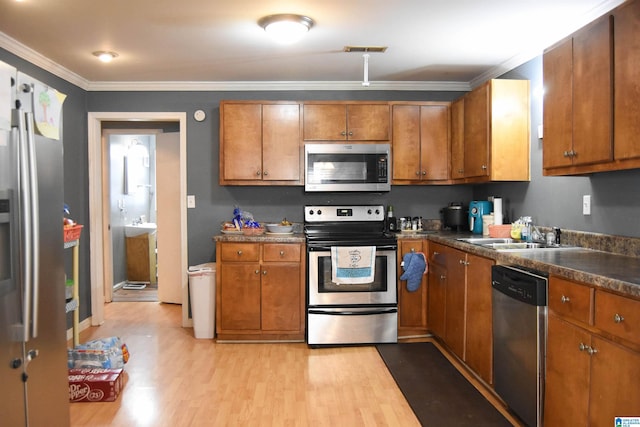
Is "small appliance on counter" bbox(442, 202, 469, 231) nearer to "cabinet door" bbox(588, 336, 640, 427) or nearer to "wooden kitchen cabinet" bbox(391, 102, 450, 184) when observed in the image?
"wooden kitchen cabinet" bbox(391, 102, 450, 184)

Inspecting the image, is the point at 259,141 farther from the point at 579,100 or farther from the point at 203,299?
the point at 579,100

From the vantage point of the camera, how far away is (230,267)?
391cm

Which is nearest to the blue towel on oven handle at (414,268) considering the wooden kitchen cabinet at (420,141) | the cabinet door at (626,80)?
the wooden kitchen cabinet at (420,141)

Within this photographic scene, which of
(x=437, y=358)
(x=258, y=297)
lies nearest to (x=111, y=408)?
(x=258, y=297)

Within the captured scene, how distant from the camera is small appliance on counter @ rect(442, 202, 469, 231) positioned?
426 centimetres

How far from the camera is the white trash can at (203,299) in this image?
4020mm

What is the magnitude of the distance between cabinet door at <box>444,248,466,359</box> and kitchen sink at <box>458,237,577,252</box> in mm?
170

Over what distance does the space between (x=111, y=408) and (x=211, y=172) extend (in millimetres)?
2302

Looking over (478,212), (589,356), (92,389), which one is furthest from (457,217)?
(92,389)

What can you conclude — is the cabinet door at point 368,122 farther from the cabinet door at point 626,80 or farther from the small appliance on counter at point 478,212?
the cabinet door at point 626,80

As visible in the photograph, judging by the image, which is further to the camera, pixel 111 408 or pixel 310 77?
pixel 310 77

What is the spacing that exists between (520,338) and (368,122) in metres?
2.37

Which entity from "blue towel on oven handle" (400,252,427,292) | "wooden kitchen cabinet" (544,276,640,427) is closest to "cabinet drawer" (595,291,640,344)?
"wooden kitchen cabinet" (544,276,640,427)

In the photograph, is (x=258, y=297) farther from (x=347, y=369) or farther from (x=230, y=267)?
(x=347, y=369)
